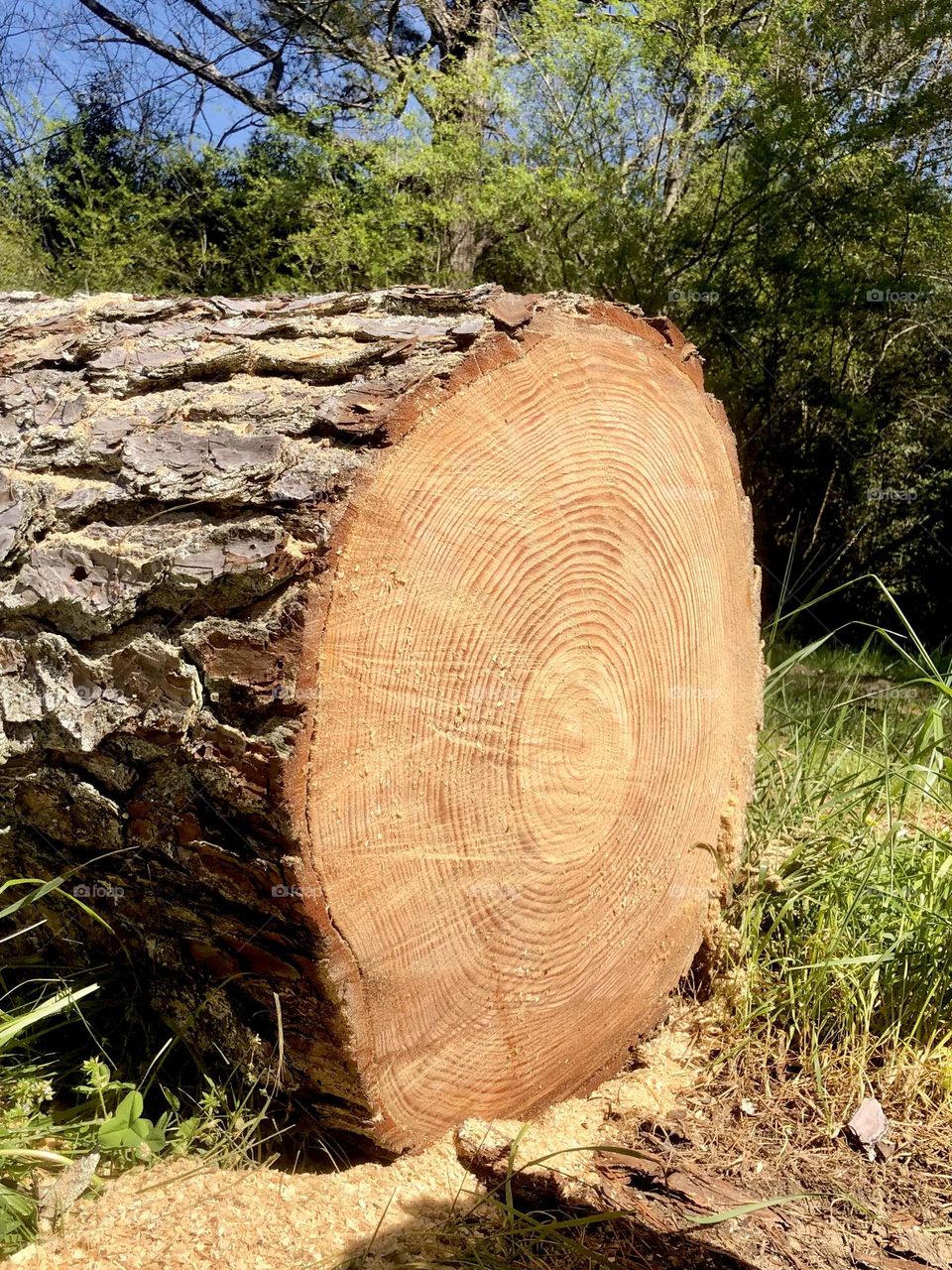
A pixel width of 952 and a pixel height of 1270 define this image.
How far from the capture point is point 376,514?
5.45 ft

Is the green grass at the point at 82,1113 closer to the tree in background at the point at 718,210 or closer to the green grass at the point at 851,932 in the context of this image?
the green grass at the point at 851,932

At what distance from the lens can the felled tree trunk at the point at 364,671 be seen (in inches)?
64.9

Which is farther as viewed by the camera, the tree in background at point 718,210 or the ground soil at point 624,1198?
the tree in background at point 718,210

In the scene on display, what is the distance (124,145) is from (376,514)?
36.2ft

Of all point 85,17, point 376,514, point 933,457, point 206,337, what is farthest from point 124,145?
point 376,514

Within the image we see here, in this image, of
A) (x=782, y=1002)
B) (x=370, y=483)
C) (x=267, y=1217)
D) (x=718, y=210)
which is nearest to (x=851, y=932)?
(x=782, y=1002)

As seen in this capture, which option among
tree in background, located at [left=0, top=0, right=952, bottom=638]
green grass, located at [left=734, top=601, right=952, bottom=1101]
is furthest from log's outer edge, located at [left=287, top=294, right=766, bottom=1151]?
tree in background, located at [left=0, top=0, right=952, bottom=638]

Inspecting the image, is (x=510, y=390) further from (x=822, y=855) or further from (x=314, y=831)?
(x=822, y=855)

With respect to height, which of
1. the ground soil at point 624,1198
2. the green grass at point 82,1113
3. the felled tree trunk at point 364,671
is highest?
the felled tree trunk at point 364,671

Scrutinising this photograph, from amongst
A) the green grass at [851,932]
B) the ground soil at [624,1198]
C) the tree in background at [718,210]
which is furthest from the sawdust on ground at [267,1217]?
the tree in background at [718,210]

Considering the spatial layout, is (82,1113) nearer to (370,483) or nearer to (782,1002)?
(370,483)

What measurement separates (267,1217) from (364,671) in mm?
853

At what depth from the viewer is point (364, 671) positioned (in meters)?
1.66

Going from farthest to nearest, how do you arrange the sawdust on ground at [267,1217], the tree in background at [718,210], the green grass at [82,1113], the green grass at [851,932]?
the tree in background at [718,210]
the green grass at [851,932]
the green grass at [82,1113]
the sawdust on ground at [267,1217]
